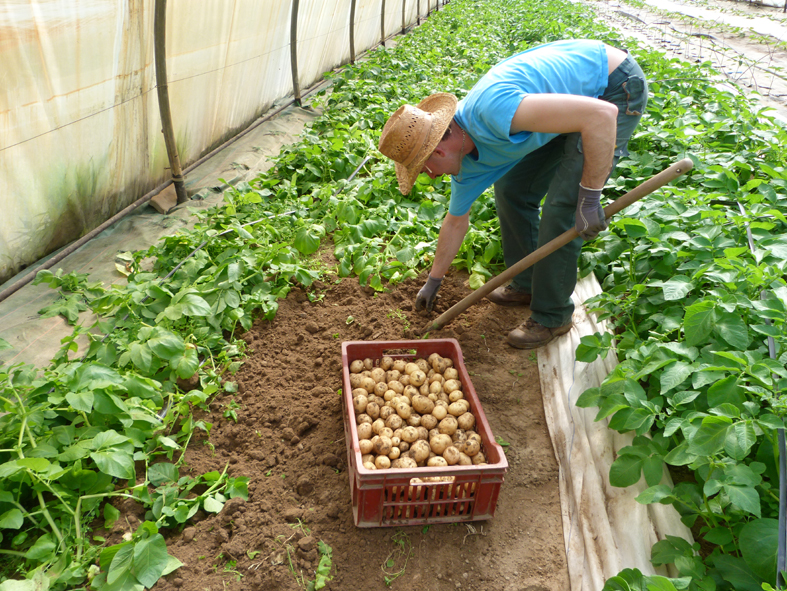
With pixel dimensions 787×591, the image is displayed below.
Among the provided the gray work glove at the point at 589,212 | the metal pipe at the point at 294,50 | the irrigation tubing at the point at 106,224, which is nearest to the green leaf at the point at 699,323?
the gray work glove at the point at 589,212

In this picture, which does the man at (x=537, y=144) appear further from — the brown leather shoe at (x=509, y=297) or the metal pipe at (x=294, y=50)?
the metal pipe at (x=294, y=50)

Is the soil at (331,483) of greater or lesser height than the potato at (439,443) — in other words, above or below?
below

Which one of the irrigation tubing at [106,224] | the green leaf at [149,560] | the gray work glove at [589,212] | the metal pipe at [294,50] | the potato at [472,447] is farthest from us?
the metal pipe at [294,50]

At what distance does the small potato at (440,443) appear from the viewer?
2080 millimetres

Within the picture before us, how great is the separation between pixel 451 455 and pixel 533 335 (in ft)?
3.25

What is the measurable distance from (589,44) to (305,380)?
206cm

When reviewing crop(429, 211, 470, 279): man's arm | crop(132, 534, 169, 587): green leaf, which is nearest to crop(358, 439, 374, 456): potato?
crop(132, 534, 169, 587): green leaf

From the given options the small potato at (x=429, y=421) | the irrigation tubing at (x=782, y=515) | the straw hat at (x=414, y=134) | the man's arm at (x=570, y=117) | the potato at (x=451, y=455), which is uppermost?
the man's arm at (x=570, y=117)

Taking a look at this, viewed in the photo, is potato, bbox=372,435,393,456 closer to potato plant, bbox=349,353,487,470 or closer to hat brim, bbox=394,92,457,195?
potato plant, bbox=349,353,487,470

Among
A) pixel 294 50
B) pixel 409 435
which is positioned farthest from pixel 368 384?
pixel 294 50

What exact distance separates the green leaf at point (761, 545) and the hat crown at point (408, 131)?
1686mm

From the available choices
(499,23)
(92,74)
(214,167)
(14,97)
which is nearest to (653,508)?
(14,97)

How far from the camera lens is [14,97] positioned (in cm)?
275

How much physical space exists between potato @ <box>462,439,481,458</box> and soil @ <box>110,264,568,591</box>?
0.83 feet
